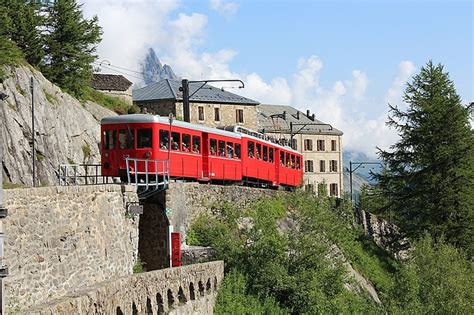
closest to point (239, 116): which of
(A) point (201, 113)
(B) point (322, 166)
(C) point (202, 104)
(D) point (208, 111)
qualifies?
(D) point (208, 111)

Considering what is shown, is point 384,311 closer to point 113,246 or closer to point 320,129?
point 113,246

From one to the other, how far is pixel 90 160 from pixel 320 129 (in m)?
58.7

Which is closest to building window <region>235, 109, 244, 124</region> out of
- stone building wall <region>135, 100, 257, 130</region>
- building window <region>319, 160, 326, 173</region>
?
stone building wall <region>135, 100, 257, 130</region>

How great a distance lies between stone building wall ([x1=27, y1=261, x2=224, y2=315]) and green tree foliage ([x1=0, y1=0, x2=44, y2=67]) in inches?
1046

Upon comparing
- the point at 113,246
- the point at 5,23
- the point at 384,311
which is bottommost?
the point at 384,311

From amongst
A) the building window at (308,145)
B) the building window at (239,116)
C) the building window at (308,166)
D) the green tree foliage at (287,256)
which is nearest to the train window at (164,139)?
the green tree foliage at (287,256)

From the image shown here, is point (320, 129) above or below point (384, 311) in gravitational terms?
above

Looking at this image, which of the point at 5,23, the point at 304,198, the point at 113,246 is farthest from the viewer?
the point at 5,23

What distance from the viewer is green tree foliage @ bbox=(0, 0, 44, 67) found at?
160 ft

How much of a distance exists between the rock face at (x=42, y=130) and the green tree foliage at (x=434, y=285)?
1492cm

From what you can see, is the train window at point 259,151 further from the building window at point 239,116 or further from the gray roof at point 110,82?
the building window at point 239,116

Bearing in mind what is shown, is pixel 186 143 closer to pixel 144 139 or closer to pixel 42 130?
pixel 144 139

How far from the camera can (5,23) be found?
45.4 meters

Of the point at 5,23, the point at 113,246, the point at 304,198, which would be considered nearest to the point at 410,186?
the point at 304,198
